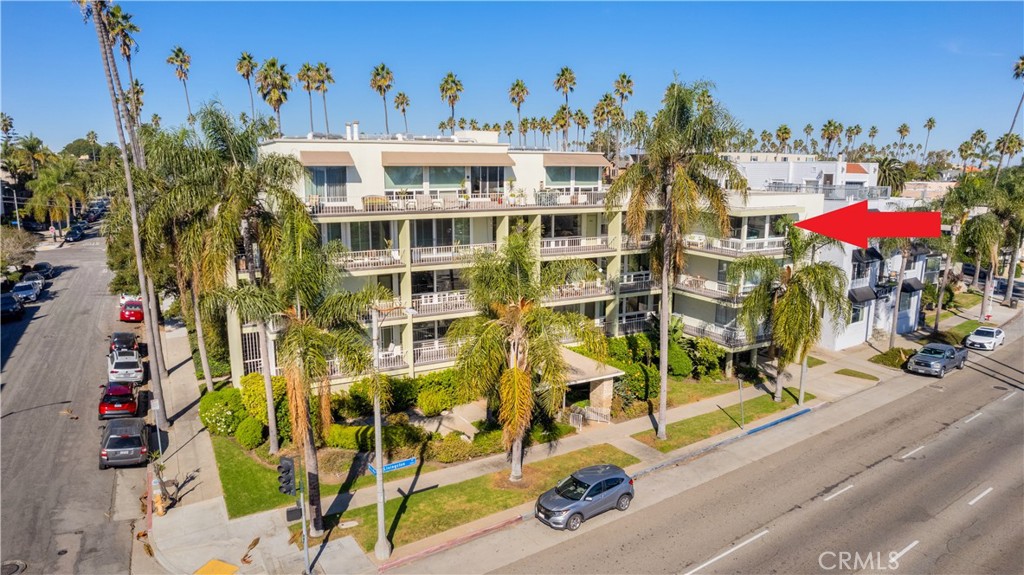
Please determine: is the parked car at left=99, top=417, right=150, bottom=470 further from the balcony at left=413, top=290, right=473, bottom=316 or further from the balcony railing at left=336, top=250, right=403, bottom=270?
the balcony at left=413, top=290, right=473, bottom=316

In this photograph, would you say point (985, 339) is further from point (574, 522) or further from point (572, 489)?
point (574, 522)

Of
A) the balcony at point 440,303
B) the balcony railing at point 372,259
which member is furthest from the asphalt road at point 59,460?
the balcony at point 440,303

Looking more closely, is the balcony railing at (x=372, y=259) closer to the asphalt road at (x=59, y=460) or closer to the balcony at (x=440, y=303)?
the balcony at (x=440, y=303)

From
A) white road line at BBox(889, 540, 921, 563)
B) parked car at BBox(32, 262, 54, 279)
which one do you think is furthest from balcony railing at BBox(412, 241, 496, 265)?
parked car at BBox(32, 262, 54, 279)

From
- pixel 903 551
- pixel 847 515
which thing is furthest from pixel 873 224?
pixel 903 551

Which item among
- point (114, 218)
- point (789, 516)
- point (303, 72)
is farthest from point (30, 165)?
point (789, 516)

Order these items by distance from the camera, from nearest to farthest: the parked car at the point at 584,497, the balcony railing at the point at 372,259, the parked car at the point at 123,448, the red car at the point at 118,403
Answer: the parked car at the point at 584,497 → the parked car at the point at 123,448 → the red car at the point at 118,403 → the balcony railing at the point at 372,259

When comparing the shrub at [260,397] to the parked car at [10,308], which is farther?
the parked car at [10,308]
